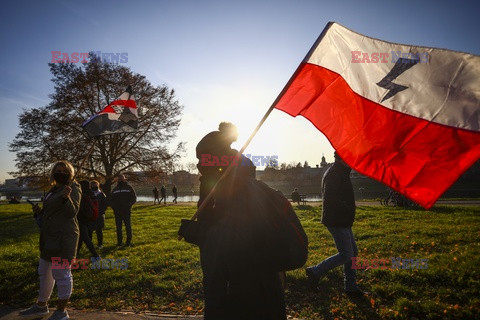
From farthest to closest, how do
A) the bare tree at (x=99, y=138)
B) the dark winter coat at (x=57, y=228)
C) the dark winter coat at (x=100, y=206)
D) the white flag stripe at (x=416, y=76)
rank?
the bare tree at (x=99, y=138) < the dark winter coat at (x=100, y=206) < the dark winter coat at (x=57, y=228) < the white flag stripe at (x=416, y=76)

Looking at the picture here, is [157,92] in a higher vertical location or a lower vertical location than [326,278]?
higher

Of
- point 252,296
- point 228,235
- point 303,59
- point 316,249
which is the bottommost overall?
point 316,249

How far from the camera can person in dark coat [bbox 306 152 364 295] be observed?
3967mm

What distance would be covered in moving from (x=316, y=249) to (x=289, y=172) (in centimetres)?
9502

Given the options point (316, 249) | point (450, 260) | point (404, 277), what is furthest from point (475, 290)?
point (316, 249)

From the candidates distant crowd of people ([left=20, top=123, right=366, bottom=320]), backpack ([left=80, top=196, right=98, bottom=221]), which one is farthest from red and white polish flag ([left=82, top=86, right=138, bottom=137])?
distant crowd of people ([left=20, top=123, right=366, bottom=320])

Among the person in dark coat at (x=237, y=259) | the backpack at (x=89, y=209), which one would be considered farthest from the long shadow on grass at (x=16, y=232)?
the person in dark coat at (x=237, y=259)

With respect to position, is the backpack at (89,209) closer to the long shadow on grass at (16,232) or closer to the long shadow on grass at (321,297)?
the long shadow on grass at (321,297)

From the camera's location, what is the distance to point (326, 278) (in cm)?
498

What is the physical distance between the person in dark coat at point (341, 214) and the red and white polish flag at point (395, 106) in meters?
1.03

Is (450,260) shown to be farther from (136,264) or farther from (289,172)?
(289,172)

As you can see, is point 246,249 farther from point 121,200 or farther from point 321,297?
point 121,200

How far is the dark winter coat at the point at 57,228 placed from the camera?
3.55m

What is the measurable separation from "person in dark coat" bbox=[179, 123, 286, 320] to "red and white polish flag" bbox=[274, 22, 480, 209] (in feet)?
3.76
